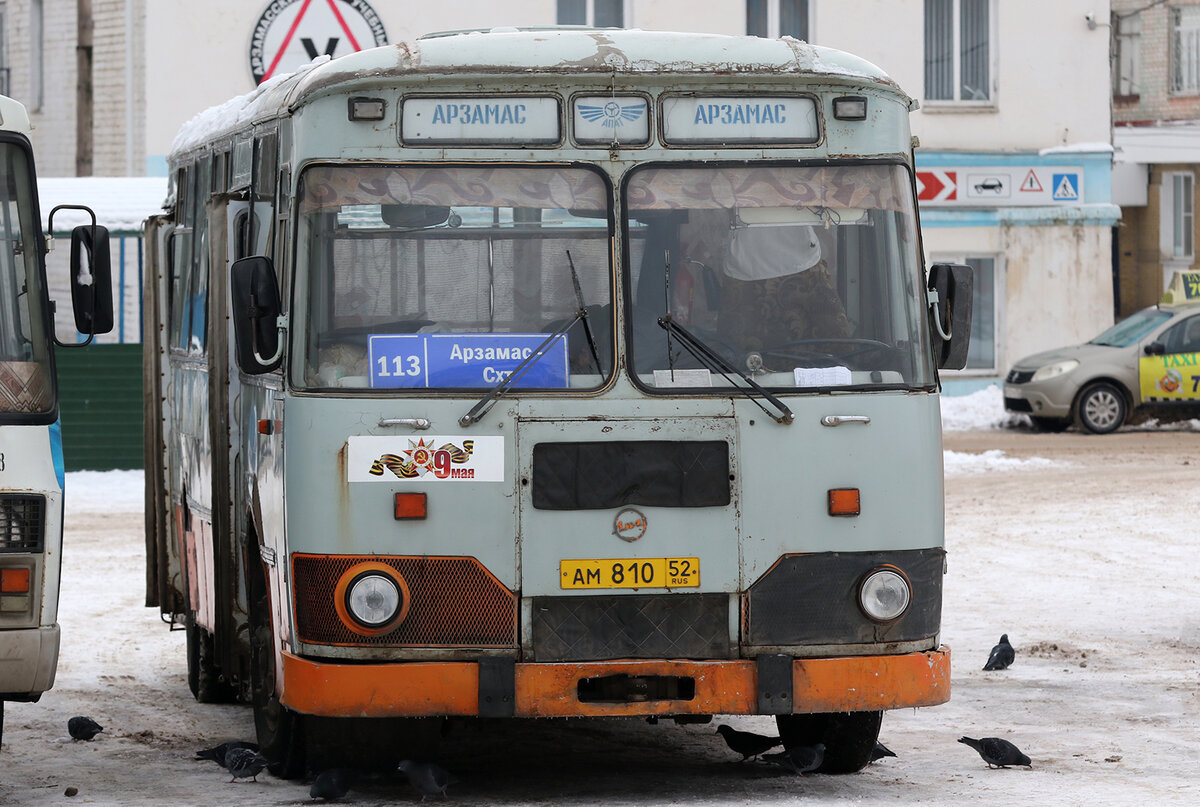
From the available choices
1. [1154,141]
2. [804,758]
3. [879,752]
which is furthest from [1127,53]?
[804,758]

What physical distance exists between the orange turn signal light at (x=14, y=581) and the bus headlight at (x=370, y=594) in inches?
42.9

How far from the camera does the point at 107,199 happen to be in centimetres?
2333

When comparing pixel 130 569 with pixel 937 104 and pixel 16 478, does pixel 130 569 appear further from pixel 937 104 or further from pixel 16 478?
pixel 937 104

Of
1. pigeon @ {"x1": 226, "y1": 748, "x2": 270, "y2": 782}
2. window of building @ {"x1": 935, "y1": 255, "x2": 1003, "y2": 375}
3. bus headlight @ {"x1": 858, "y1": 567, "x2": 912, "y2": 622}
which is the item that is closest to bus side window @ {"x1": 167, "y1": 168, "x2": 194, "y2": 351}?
pigeon @ {"x1": 226, "y1": 748, "x2": 270, "y2": 782}

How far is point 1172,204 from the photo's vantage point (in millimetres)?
43344

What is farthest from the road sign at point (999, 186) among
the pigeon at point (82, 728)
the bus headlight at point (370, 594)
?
the bus headlight at point (370, 594)

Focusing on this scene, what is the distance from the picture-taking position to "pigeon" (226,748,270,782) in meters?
8.09

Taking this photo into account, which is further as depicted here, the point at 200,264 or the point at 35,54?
the point at 35,54

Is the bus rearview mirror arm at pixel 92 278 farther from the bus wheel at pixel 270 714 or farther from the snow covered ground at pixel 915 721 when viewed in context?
the snow covered ground at pixel 915 721

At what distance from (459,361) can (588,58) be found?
3.88 feet

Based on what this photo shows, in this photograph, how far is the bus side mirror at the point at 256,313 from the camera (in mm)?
7375

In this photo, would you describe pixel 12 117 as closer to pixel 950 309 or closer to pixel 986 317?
pixel 950 309

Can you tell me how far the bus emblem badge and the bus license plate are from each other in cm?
8

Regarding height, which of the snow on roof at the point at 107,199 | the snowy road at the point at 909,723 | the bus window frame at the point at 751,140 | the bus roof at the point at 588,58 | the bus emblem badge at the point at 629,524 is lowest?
the snowy road at the point at 909,723
